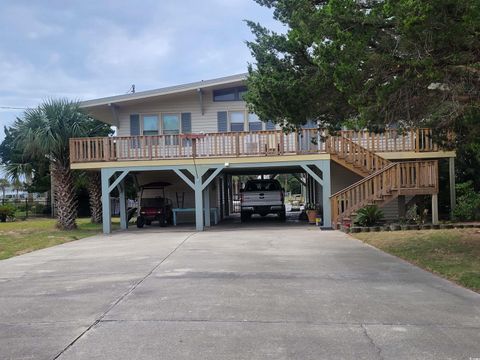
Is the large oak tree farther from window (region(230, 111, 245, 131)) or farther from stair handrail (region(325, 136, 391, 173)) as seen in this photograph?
window (region(230, 111, 245, 131))

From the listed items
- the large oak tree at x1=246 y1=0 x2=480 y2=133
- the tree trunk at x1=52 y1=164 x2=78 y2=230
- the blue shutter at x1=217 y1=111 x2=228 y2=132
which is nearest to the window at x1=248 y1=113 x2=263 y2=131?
the blue shutter at x1=217 y1=111 x2=228 y2=132

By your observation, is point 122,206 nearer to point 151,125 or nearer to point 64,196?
point 64,196

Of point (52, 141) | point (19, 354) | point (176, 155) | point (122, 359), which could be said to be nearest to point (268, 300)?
point (122, 359)

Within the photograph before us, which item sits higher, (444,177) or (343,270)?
(444,177)

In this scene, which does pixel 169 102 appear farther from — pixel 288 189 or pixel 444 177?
pixel 288 189

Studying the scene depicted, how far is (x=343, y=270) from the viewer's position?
9516mm

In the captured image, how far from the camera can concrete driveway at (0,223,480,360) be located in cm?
491

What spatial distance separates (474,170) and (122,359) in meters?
20.4

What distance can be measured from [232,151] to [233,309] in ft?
44.7

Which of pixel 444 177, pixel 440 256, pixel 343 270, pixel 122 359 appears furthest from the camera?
pixel 444 177

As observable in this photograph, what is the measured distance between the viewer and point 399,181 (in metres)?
17.8

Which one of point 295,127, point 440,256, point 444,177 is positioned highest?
point 295,127

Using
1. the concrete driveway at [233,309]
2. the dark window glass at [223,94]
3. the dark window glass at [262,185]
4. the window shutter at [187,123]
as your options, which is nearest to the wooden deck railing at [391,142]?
the dark window glass at [262,185]

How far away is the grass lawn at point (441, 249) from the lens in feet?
29.7
